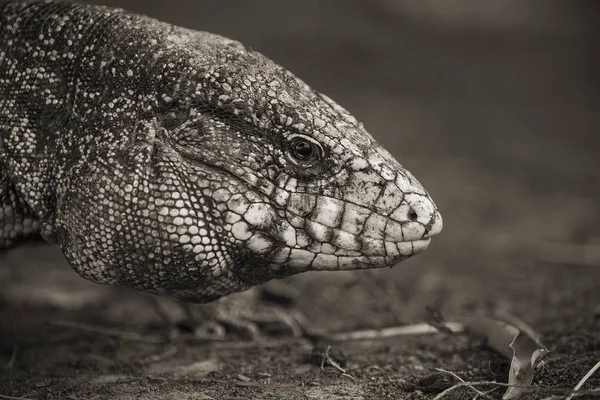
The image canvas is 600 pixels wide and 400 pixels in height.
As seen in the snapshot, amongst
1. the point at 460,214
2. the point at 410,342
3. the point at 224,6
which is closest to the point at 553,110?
the point at 460,214

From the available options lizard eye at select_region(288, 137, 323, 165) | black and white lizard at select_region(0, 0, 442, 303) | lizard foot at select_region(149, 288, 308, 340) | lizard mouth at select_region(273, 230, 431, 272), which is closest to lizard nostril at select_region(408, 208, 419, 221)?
black and white lizard at select_region(0, 0, 442, 303)

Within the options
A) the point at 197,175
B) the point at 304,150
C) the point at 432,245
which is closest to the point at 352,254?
the point at 304,150

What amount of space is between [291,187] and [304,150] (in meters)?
0.22

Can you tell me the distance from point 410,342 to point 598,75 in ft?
35.8

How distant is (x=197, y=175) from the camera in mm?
3785

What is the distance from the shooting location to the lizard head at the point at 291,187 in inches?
150

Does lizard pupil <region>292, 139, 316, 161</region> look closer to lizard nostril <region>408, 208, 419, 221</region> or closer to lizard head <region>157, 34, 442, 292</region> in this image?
lizard head <region>157, 34, 442, 292</region>

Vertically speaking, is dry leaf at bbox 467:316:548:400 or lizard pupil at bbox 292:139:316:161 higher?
lizard pupil at bbox 292:139:316:161

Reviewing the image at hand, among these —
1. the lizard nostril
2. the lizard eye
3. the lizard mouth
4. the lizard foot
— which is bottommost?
the lizard foot

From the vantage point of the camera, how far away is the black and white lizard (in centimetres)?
378

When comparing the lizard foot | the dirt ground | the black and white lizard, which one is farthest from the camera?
the lizard foot

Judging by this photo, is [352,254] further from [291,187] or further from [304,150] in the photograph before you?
[304,150]

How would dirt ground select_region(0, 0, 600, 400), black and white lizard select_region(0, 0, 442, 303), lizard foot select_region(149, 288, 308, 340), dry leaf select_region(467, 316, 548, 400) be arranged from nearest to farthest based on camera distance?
1. black and white lizard select_region(0, 0, 442, 303)
2. dry leaf select_region(467, 316, 548, 400)
3. dirt ground select_region(0, 0, 600, 400)
4. lizard foot select_region(149, 288, 308, 340)

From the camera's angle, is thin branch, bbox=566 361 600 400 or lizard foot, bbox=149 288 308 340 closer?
thin branch, bbox=566 361 600 400
